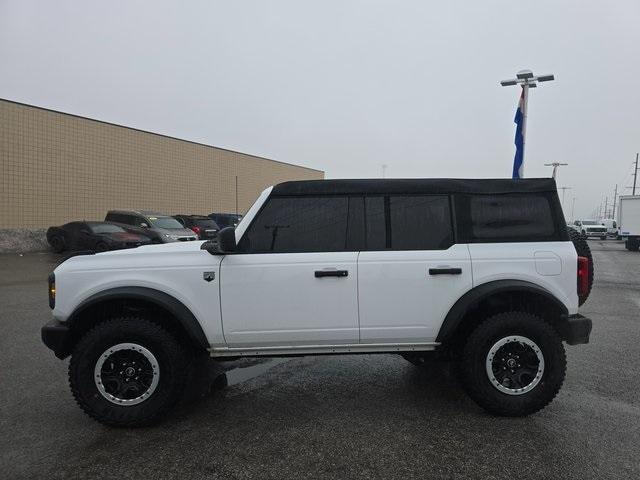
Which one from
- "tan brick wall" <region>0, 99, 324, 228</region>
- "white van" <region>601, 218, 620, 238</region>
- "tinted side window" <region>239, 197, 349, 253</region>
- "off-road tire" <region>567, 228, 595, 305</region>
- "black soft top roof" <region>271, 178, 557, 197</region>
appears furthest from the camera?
"white van" <region>601, 218, 620, 238</region>

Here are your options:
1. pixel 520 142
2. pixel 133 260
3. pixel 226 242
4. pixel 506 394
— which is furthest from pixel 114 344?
pixel 520 142

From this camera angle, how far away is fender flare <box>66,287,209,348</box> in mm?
3490

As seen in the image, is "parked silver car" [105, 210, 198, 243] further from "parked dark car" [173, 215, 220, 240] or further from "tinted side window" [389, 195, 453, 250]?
"tinted side window" [389, 195, 453, 250]

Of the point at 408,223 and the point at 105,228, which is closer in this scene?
the point at 408,223

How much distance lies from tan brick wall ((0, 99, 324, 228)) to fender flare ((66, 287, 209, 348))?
2050 cm

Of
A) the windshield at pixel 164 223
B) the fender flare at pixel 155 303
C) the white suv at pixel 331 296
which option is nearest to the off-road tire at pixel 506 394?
the white suv at pixel 331 296

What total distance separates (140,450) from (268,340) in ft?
3.89

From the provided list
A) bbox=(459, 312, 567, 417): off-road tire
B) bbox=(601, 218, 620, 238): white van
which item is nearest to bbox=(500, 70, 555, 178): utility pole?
bbox=(459, 312, 567, 417): off-road tire

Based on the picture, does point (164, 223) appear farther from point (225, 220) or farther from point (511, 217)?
point (511, 217)

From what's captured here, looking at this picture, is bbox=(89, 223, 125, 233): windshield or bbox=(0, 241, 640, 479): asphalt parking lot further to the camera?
bbox=(89, 223, 125, 233): windshield

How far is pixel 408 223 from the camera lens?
12.5 feet

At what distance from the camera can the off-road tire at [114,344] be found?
136 inches

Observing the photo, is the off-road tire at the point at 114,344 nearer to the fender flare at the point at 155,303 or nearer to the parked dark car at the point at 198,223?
the fender flare at the point at 155,303

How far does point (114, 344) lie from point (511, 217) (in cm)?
345
